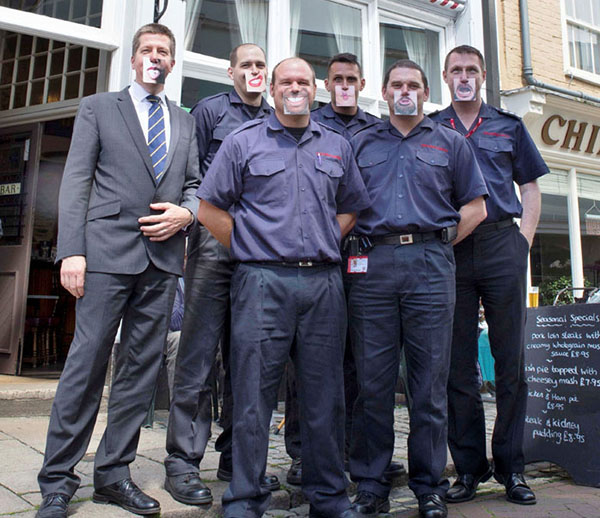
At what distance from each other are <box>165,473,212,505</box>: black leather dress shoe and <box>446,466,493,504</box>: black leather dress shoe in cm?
131

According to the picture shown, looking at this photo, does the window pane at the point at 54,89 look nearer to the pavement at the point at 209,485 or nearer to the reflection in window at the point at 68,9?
the reflection in window at the point at 68,9

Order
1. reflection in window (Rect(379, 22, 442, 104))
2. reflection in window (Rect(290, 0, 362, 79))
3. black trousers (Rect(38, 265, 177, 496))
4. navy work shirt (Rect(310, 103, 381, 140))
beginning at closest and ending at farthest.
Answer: black trousers (Rect(38, 265, 177, 496)), navy work shirt (Rect(310, 103, 381, 140)), reflection in window (Rect(290, 0, 362, 79)), reflection in window (Rect(379, 22, 442, 104))

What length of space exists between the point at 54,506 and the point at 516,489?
91.8 inches

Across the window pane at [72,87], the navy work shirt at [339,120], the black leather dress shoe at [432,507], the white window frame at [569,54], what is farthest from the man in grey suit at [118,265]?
the white window frame at [569,54]

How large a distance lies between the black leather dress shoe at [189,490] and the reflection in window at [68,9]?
4.14m

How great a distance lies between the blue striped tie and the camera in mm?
2898

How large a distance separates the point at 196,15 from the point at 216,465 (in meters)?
4.43

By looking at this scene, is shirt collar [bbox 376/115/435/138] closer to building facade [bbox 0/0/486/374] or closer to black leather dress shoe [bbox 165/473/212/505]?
black leather dress shoe [bbox 165/473/212/505]

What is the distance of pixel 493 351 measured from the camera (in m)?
3.42

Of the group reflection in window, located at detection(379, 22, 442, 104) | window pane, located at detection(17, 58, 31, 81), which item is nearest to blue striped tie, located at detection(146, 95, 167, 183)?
window pane, located at detection(17, 58, 31, 81)

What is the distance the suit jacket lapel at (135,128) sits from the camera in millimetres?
2854

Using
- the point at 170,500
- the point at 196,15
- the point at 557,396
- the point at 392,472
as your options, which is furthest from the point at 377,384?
the point at 196,15

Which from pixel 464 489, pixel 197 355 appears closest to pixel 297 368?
pixel 197 355

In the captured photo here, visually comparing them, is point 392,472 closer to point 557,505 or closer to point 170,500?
point 557,505
